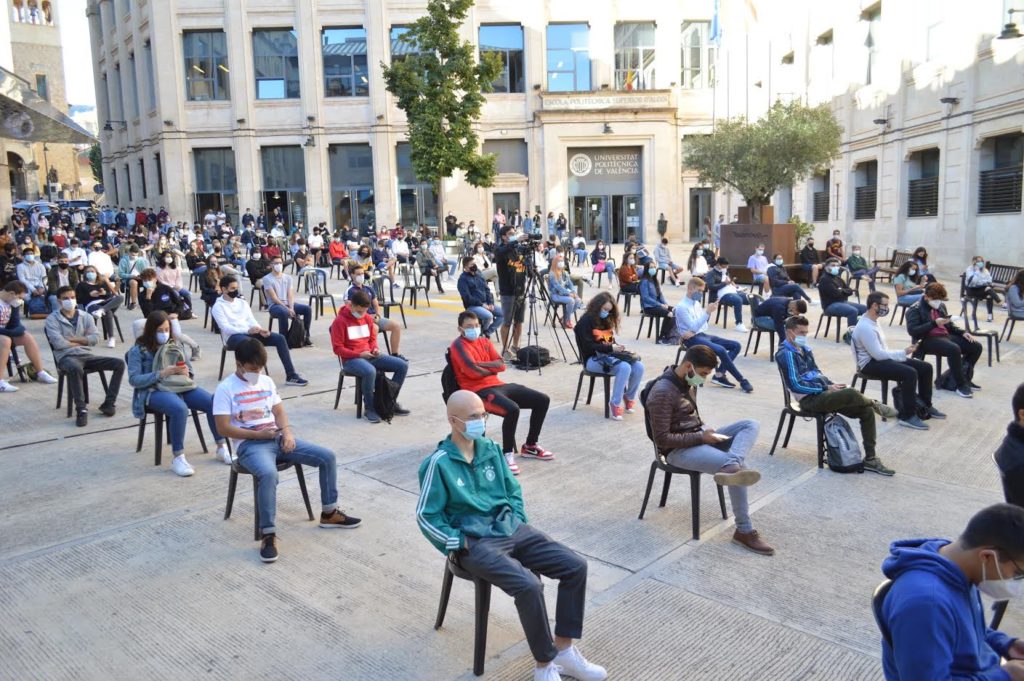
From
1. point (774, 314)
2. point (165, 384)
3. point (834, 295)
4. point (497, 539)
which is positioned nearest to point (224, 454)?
point (165, 384)

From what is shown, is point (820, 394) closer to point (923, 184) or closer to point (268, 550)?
point (268, 550)

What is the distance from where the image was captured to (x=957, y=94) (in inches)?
917

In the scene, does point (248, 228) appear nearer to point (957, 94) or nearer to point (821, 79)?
point (821, 79)

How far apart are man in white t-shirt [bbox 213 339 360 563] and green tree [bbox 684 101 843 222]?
2238 cm

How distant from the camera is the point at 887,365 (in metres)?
8.40

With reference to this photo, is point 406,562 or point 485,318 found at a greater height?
Answer: point 485,318

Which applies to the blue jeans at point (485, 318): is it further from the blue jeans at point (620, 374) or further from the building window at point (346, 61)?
the building window at point (346, 61)

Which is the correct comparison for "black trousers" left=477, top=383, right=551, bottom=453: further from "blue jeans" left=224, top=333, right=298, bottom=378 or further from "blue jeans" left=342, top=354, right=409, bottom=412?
"blue jeans" left=224, top=333, right=298, bottom=378

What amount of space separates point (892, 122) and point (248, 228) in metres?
25.9

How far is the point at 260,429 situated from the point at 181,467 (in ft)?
6.08

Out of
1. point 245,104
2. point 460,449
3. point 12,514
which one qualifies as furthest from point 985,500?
point 245,104

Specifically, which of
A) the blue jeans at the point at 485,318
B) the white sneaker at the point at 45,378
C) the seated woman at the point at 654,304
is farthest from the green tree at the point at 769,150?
the white sneaker at the point at 45,378

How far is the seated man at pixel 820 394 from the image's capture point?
23.2 feet

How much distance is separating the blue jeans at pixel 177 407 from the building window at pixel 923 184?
2428cm
